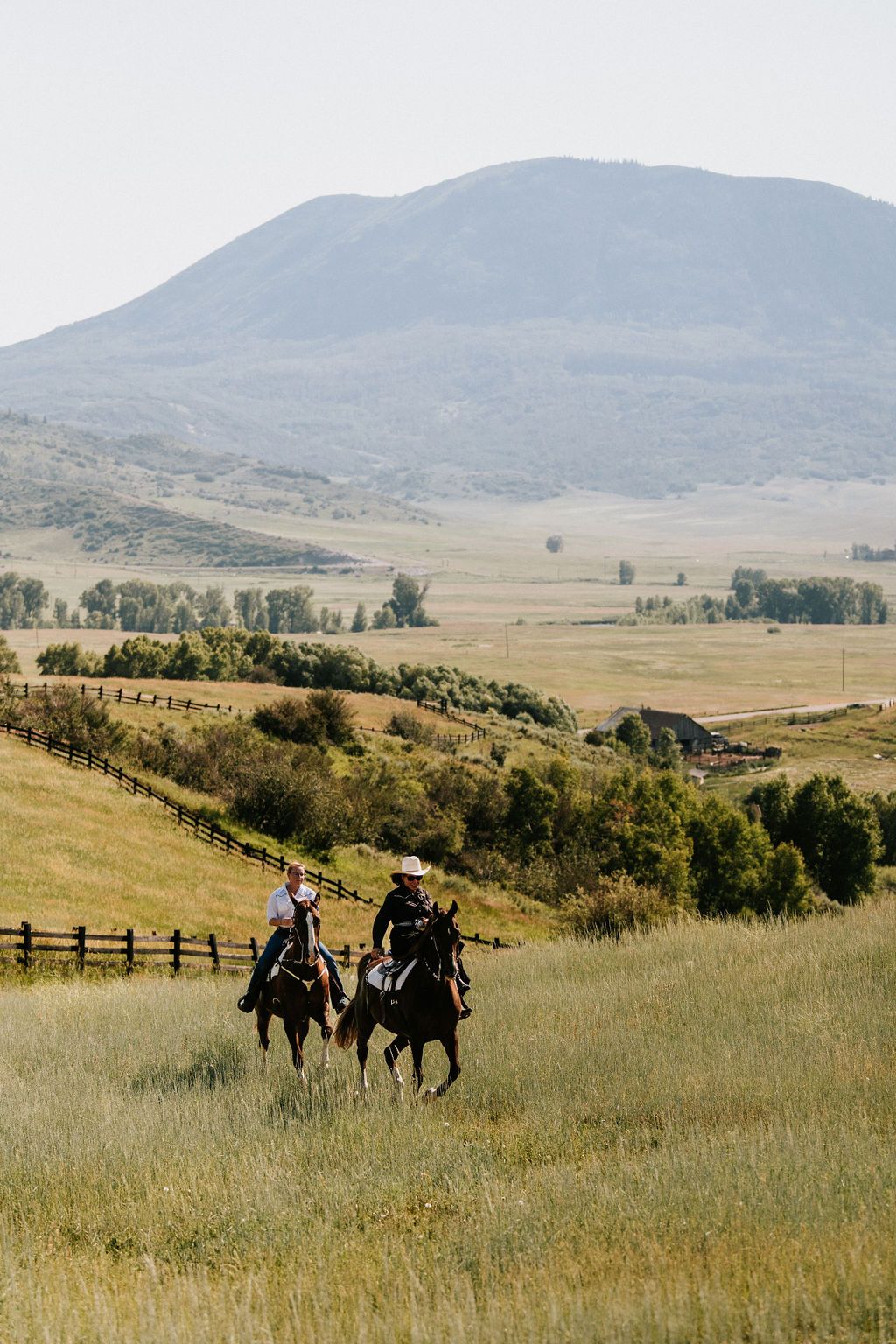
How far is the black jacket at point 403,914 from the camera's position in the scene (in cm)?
1427

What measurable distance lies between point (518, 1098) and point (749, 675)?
7215 inches

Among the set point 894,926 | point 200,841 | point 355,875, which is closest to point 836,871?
point 355,875

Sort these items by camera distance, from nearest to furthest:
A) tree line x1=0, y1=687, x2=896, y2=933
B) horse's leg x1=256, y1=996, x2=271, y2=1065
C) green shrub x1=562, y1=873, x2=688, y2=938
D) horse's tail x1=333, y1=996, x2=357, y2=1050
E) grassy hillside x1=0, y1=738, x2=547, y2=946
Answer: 1. horse's tail x1=333, y1=996, x2=357, y2=1050
2. horse's leg x1=256, y1=996, x2=271, y2=1065
3. grassy hillside x1=0, y1=738, x2=547, y2=946
4. green shrub x1=562, y1=873, x2=688, y2=938
5. tree line x1=0, y1=687, x2=896, y2=933

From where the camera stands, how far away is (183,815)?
51.2 metres

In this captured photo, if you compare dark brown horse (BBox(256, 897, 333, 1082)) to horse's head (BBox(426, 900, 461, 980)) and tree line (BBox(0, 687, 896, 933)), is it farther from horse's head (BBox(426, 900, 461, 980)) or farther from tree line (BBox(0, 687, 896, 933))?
tree line (BBox(0, 687, 896, 933))

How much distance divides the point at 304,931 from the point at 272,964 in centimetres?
67

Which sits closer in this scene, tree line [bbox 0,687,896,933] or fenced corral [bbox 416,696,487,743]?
tree line [bbox 0,687,896,933]

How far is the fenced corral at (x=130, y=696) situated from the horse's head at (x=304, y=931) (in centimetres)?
5152

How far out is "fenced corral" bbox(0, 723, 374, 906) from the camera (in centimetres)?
4747

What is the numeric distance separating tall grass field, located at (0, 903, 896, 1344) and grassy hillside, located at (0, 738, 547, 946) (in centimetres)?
1956

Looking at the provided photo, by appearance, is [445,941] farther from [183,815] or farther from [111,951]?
[183,815]

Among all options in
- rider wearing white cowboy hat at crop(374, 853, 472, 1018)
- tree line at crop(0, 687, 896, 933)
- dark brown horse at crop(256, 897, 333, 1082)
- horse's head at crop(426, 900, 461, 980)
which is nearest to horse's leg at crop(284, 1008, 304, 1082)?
dark brown horse at crop(256, 897, 333, 1082)

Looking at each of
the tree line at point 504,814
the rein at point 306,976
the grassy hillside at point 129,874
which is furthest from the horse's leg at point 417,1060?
the tree line at point 504,814

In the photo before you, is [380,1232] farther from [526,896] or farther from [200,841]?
[526,896]
